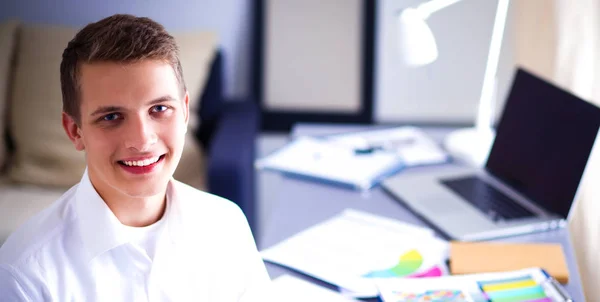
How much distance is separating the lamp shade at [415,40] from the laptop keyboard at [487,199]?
0.31 metres

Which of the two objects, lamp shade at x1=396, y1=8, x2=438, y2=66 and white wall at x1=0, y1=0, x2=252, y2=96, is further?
white wall at x1=0, y1=0, x2=252, y2=96

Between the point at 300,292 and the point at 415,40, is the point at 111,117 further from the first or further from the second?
the point at 415,40

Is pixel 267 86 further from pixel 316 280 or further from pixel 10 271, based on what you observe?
pixel 10 271

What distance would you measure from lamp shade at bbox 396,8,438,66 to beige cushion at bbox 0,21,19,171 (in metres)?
1.36

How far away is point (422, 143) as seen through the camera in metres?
1.96

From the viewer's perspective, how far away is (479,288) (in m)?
1.18

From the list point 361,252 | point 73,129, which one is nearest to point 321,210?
point 361,252

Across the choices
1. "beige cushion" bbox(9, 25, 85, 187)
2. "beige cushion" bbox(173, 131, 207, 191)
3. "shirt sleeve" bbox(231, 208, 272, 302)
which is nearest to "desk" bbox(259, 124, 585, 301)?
"shirt sleeve" bbox(231, 208, 272, 302)

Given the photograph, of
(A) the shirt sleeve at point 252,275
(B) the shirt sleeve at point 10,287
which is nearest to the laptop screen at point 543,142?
(A) the shirt sleeve at point 252,275

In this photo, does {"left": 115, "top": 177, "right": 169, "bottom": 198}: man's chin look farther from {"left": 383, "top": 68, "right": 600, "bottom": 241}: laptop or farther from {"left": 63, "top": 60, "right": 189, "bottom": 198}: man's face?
{"left": 383, "top": 68, "right": 600, "bottom": 241}: laptop

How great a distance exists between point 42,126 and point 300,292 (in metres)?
1.35

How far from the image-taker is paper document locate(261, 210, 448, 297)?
1.25 meters

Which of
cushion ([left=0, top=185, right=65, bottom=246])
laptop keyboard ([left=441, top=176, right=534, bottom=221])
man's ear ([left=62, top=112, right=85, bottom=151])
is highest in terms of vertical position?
man's ear ([left=62, top=112, right=85, bottom=151])

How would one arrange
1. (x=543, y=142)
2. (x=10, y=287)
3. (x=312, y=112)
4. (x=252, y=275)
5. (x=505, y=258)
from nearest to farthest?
(x=10, y=287) → (x=252, y=275) → (x=505, y=258) → (x=543, y=142) → (x=312, y=112)
